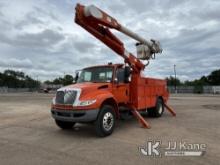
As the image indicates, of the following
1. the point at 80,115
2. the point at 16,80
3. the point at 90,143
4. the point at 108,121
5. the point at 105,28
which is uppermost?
the point at 16,80

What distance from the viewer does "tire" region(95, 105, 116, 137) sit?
23.7ft

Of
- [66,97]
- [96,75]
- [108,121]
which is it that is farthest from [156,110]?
[66,97]

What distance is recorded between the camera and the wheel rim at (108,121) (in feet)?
24.5

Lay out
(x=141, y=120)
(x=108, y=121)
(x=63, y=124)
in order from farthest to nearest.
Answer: (x=141, y=120)
(x=63, y=124)
(x=108, y=121)

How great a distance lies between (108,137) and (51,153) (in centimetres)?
215

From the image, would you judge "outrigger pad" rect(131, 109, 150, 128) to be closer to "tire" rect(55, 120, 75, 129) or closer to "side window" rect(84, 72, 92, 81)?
"side window" rect(84, 72, 92, 81)

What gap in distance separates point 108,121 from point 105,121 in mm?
180

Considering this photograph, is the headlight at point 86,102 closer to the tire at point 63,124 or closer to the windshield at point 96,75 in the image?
the windshield at point 96,75

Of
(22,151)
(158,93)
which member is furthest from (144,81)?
(22,151)

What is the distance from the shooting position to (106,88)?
26.2ft
